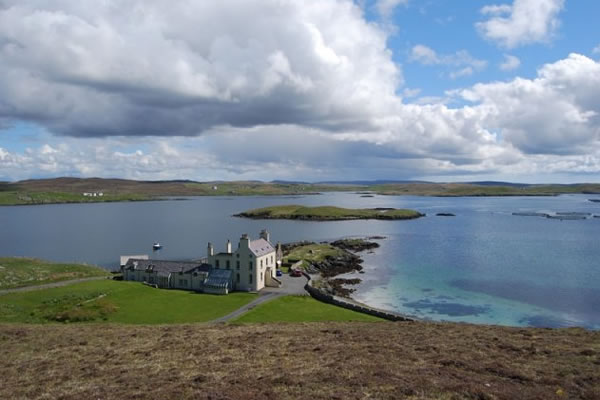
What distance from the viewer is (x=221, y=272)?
6122 cm

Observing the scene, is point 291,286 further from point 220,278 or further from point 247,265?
point 220,278

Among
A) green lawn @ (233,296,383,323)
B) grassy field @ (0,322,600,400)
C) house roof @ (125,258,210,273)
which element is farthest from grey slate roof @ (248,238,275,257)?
grassy field @ (0,322,600,400)

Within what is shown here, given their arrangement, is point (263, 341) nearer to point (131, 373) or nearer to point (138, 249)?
point (131, 373)

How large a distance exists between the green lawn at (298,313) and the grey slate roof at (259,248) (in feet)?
30.5

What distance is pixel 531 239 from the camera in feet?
421

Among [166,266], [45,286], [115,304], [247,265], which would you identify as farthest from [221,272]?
[45,286]

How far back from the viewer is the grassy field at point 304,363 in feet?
60.6

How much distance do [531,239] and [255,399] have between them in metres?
132

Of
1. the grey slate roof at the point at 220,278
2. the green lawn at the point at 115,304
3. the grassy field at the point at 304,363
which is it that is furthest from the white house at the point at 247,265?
the grassy field at the point at 304,363

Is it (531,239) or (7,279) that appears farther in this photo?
(531,239)

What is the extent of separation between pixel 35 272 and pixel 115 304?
2770cm

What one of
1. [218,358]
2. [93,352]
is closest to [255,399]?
[218,358]

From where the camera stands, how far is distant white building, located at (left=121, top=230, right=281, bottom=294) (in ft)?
198

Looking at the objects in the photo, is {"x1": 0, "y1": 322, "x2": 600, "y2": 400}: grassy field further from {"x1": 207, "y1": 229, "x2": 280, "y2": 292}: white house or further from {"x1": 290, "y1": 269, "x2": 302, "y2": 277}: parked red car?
{"x1": 290, "y1": 269, "x2": 302, "y2": 277}: parked red car
